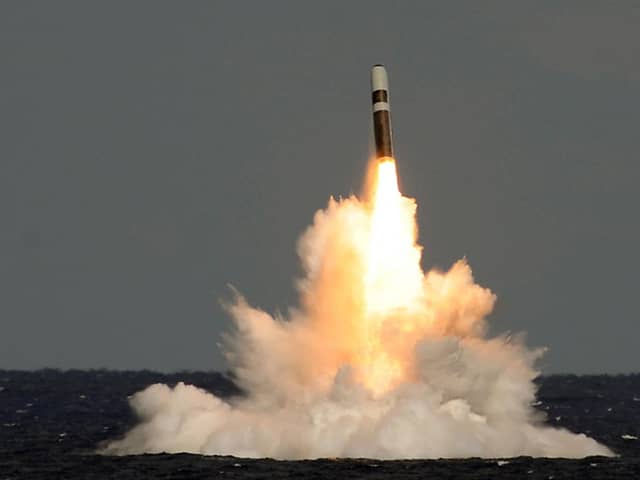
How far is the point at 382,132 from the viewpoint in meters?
72.1

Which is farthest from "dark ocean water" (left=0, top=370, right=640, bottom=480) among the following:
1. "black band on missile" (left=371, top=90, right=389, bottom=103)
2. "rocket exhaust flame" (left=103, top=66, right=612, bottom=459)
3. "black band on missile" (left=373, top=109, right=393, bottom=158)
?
"black band on missile" (left=371, top=90, right=389, bottom=103)

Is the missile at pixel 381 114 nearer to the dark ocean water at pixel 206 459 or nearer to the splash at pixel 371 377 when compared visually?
the splash at pixel 371 377

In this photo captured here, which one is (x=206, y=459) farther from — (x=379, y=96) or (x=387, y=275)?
(x=379, y=96)

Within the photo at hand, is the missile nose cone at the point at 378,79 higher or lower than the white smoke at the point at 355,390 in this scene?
higher

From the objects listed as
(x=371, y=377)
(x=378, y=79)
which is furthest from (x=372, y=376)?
(x=378, y=79)

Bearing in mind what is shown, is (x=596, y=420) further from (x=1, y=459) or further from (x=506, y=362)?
(x=1, y=459)

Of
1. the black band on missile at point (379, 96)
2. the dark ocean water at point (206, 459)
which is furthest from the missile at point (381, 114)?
the dark ocean water at point (206, 459)

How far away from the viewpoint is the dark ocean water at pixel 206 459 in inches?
2537

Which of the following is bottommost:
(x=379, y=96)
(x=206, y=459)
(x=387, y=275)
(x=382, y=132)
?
(x=206, y=459)

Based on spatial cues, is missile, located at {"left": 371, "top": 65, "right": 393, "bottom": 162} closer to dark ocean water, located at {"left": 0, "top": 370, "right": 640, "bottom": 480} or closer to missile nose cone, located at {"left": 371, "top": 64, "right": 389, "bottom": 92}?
missile nose cone, located at {"left": 371, "top": 64, "right": 389, "bottom": 92}

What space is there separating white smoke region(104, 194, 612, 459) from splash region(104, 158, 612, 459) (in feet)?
0.18

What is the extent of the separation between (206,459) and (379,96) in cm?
1612

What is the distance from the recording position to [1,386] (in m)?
148

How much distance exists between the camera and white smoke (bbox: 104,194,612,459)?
6812cm
